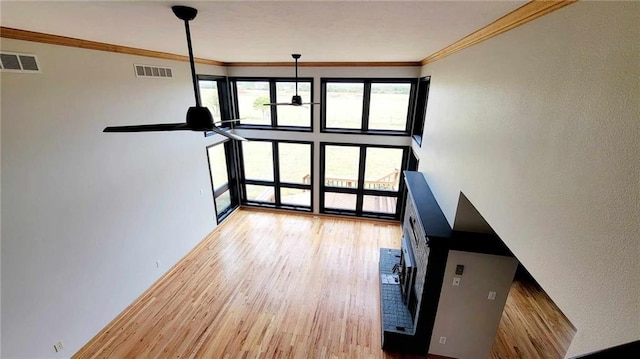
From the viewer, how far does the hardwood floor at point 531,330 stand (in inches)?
147

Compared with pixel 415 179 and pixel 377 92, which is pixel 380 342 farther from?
pixel 377 92

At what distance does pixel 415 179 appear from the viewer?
4.41m

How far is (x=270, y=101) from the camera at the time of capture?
20.9ft

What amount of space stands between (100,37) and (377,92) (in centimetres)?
477

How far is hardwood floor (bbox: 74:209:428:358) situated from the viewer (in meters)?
3.58

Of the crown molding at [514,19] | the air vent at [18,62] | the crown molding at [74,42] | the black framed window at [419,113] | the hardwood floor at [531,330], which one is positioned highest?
the crown molding at [74,42]

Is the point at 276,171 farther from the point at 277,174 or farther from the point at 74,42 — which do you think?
the point at 74,42

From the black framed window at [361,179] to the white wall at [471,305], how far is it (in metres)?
3.52

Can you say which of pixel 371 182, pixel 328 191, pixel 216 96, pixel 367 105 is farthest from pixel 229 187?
pixel 367 105

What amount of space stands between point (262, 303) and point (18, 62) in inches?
162

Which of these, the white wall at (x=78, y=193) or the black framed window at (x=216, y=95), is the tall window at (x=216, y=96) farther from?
the white wall at (x=78, y=193)

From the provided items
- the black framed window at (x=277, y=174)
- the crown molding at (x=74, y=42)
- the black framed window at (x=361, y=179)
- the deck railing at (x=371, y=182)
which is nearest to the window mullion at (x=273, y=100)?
the black framed window at (x=277, y=174)

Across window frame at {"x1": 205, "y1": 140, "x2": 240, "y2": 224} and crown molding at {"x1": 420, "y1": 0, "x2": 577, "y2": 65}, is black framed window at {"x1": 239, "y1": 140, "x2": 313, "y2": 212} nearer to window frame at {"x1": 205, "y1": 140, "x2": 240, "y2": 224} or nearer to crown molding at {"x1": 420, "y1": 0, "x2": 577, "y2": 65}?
window frame at {"x1": 205, "y1": 140, "x2": 240, "y2": 224}

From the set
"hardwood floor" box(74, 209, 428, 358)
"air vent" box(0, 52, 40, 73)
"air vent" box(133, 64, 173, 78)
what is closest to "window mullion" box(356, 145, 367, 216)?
"hardwood floor" box(74, 209, 428, 358)
